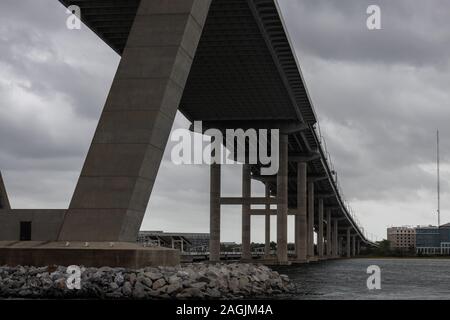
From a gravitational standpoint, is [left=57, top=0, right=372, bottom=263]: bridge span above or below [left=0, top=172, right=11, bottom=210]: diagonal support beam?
above

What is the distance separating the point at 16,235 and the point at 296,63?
32.4 m

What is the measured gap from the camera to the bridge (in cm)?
3095

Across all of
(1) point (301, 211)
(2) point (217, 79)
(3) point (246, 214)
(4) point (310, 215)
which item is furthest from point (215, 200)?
(4) point (310, 215)

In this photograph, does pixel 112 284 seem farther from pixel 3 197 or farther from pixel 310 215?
pixel 310 215

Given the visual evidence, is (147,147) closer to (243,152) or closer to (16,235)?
(16,235)

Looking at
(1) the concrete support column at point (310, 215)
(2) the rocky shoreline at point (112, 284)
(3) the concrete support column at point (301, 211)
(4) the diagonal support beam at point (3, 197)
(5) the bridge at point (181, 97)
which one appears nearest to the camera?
(2) the rocky shoreline at point (112, 284)

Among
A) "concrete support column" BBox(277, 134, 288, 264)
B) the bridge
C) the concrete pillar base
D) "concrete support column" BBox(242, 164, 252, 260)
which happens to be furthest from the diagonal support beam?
"concrete support column" BBox(242, 164, 252, 260)

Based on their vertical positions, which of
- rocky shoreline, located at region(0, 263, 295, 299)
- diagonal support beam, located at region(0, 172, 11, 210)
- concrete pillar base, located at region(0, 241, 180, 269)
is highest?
diagonal support beam, located at region(0, 172, 11, 210)

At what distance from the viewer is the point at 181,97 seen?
62781mm

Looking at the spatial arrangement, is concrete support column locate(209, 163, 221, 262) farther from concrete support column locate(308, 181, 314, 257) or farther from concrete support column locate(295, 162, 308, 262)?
concrete support column locate(308, 181, 314, 257)

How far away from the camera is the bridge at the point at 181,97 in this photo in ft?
102

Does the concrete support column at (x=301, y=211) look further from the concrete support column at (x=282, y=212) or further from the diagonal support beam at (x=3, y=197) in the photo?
the diagonal support beam at (x=3, y=197)

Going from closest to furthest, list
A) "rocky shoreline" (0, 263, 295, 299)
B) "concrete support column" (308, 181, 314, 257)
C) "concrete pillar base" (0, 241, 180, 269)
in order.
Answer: "rocky shoreline" (0, 263, 295, 299) < "concrete pillar base" (0, 241, 180, 269) < "concrete support column" (308, 181, 314, 257)

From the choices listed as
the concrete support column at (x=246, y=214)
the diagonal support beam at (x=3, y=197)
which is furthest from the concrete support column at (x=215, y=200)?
the diagonal support beam at (x=3, y=197)
